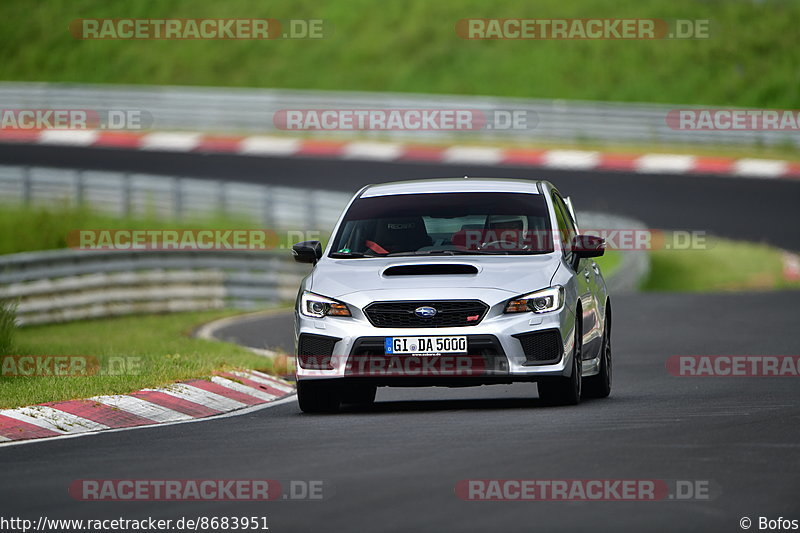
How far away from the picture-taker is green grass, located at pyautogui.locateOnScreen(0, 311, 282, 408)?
526 inches

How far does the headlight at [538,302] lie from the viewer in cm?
1198

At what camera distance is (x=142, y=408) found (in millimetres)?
12766

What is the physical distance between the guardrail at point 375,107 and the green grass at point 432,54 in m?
6.58

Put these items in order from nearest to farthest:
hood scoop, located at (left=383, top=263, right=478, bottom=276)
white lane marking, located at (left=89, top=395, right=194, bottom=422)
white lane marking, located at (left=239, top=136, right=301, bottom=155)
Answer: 1. hood scoop, located at (left=383, top=263, right=478, bottom=276)
2. white lane marking, located at (left=89, top=395, right=194, bottom=422)
3. white lane marking, located at (left=239, top=136, right=301, bottom=155)

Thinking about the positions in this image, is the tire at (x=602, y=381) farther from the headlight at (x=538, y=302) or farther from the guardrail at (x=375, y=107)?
the guardrail at (x=375, y=107)

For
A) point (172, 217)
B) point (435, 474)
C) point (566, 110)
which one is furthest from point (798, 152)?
point (435, 474)

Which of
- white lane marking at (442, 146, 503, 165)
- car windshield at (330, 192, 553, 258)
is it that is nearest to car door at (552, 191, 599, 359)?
car windshield at (330, 192, 553, 258)

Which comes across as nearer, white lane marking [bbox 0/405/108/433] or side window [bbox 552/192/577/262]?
white lane marking [bbox 0/405/108/433]

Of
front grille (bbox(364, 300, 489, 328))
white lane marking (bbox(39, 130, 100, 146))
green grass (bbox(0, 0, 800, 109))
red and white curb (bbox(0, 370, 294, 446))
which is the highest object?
green grass (bbox(0, 0, 800, 109))

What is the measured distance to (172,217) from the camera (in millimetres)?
31812

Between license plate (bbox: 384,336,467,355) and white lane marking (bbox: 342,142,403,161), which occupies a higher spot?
white lane marking (bbox: 342,142,403,161)

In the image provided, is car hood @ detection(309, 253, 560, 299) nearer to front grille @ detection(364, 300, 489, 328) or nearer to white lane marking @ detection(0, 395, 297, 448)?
front grille @ detection(364, 300, 489, 328)

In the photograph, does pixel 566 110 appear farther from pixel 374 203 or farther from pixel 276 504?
pixel 276 504

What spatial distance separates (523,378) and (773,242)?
61.7 feet
